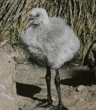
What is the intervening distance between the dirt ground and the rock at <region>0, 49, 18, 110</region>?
0.58 meters

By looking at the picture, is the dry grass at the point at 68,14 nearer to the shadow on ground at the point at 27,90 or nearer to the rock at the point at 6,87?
the shadow on ground at the point at 27,90

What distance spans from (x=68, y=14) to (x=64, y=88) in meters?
1.08

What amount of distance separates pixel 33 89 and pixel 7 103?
1.21 metres

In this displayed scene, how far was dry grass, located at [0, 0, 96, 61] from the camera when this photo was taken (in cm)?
264

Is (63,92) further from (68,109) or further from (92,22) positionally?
(92,22)

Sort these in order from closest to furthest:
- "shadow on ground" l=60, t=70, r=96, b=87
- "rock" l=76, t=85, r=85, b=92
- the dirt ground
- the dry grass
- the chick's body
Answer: the chick's body, the dirt ground, "rock" l=76, t=85, r=85, b=92, "shadow on ground" l=60, t=70, r=96, b=87, the dry grass

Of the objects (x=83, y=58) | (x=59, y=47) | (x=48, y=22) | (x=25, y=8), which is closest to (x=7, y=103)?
(x=59, y=47)

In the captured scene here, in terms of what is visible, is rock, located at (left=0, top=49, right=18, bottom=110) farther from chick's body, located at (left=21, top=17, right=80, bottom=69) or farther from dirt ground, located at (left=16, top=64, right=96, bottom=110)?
dirt ground, located at (left=16, top=64, right=96, bottom=110)

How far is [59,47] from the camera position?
5.38 ft

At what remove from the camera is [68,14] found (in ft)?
9.13

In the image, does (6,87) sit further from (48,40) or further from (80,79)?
(80,79)

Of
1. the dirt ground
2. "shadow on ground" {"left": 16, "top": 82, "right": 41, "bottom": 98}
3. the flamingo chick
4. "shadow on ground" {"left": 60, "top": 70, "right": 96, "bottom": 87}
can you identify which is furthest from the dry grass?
the flamingo chick

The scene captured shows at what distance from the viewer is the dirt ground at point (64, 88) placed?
199 cm

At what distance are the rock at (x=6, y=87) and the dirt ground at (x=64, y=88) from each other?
0.58 meters
